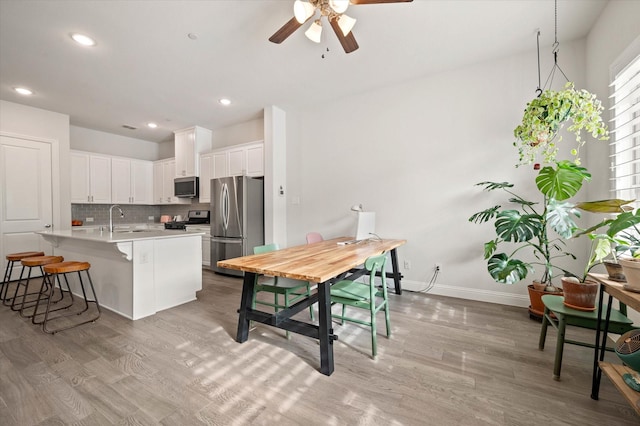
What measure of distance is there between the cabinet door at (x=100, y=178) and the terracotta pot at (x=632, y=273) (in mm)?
7084

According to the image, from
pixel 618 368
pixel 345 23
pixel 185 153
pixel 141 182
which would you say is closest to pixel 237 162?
pixel 185 153

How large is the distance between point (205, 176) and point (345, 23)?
4124 millimetres

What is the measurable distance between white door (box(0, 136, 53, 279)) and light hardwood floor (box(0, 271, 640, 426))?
2.37m

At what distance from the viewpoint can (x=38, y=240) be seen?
4250mm

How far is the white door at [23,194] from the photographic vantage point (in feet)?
13.0

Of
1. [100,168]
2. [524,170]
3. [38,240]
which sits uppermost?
[100,168]

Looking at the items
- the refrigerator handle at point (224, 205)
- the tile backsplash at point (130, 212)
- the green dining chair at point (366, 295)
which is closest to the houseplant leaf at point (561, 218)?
the green dining chair at point (366, 295)

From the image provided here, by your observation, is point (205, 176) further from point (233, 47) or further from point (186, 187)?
point (233, 47)

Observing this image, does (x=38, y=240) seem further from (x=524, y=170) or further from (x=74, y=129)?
(x=524, y=170)

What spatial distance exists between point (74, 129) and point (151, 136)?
4.24 ft

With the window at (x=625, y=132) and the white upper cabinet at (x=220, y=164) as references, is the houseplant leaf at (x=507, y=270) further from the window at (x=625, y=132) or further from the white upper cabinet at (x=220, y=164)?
the white upper cabinet at (x=220, y=164)

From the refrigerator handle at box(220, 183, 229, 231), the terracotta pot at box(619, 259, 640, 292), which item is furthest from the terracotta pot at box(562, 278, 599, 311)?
the refrigerator handle at box(220, 183, 229, 231)

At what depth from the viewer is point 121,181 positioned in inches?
219

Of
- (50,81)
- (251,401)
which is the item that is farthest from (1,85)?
(251,401)
